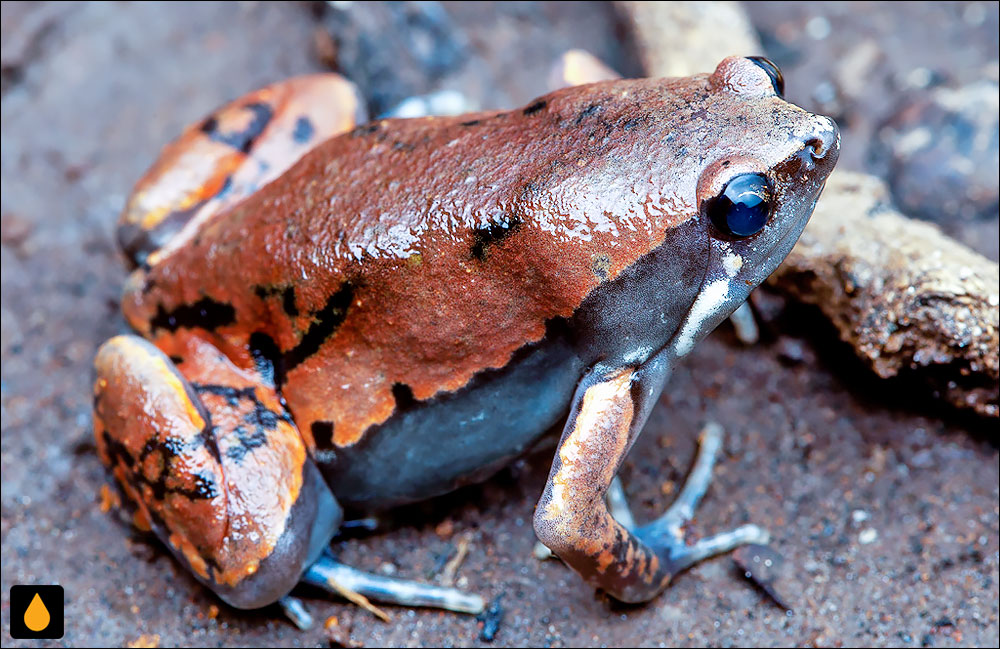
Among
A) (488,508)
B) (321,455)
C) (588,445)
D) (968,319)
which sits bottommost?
(488,508)

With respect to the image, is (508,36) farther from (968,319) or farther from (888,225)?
(968,319)

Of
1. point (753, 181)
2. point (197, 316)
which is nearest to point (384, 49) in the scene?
point (197, 316)

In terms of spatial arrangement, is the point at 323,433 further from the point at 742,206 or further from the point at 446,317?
the point at 742,206

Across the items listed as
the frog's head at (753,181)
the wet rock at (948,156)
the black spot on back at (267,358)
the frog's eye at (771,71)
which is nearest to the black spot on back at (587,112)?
the frog's head at (753,181)

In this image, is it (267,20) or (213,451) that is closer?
(213,451)

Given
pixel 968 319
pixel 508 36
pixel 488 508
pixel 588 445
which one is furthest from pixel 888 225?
pixel 508 36

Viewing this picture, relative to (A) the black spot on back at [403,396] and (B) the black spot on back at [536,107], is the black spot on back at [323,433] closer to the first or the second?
(A) the black spot on back at [403,396]

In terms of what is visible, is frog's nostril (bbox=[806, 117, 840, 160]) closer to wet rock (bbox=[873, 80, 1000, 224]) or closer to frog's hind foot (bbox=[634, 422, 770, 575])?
frog's hind foot (bbox=[634, 422, 770, 575])
